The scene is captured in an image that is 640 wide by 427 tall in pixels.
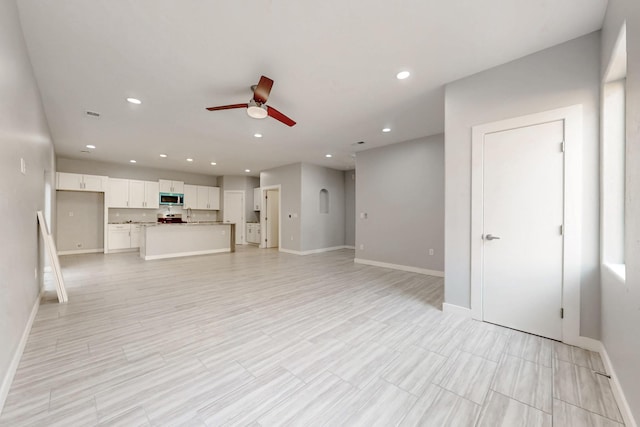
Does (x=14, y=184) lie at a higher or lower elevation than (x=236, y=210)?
higher

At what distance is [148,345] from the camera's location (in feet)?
7.35

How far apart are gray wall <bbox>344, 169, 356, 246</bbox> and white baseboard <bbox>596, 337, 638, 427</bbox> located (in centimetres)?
677

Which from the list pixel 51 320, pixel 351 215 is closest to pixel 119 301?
pixel 51 320

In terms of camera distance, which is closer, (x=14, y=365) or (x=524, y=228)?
(x=14, y=365)

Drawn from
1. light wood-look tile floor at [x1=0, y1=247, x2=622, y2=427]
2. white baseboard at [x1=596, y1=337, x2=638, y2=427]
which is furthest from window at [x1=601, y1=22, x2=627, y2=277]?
light wood-look tile floor at [x1=0, y1=247, x2=622, y2=427]

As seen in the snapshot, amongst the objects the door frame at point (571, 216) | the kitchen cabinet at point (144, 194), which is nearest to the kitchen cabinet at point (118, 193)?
the kitchen cabinet at point (144, 194)

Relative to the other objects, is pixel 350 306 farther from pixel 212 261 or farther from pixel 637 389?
pixel 212 261

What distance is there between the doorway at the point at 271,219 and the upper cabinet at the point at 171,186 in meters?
2.97

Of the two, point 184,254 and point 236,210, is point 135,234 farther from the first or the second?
point 236,210

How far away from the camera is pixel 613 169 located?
203 centimetres

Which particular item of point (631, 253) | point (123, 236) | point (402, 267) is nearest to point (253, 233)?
point (123, 236)

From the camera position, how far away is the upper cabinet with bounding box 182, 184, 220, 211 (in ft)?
29.6

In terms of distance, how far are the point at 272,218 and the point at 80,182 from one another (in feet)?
17.8

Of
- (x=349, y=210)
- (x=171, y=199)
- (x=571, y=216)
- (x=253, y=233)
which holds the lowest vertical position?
(x=253, y=233)
